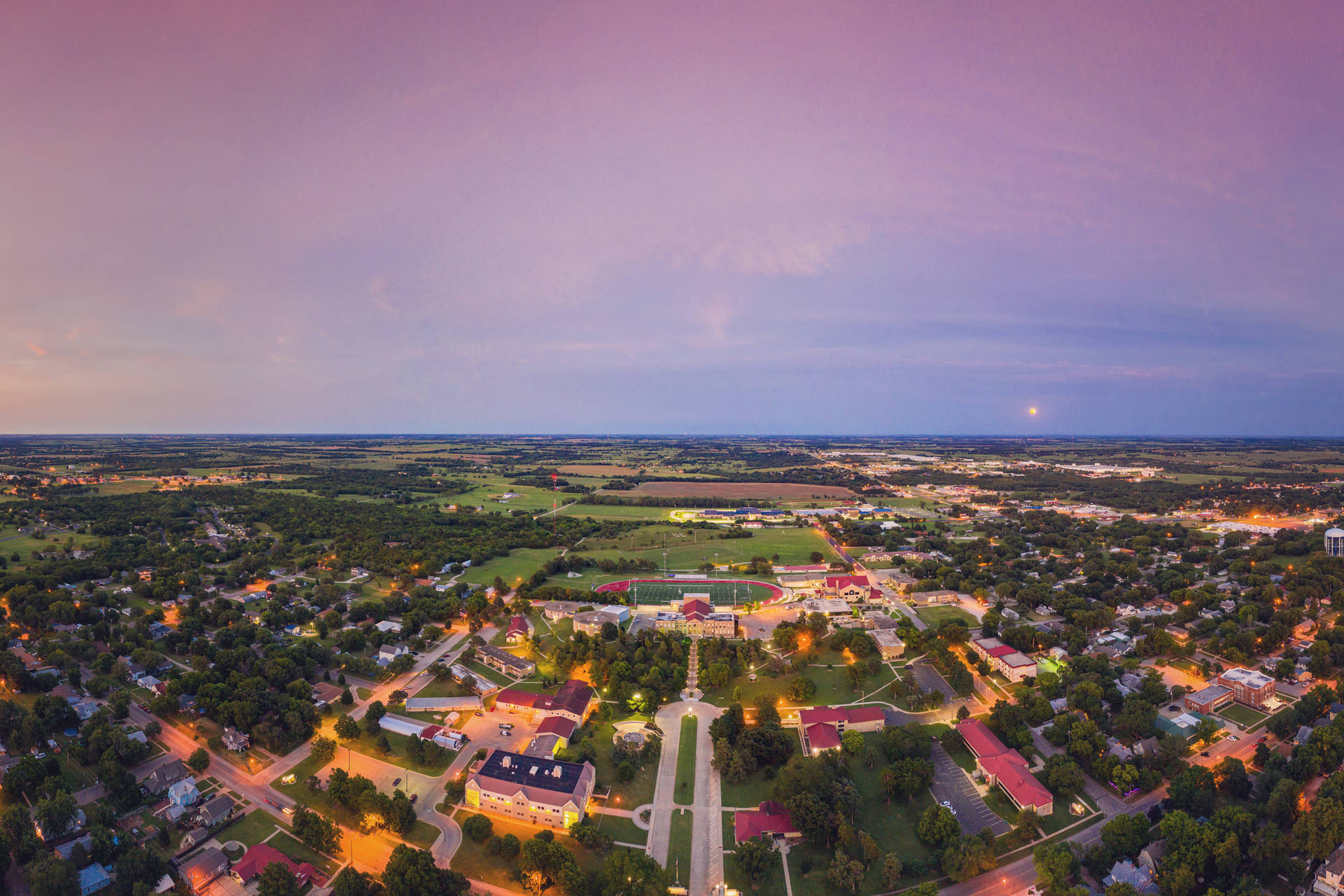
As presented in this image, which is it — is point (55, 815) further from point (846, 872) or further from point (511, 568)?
point (511, 568)

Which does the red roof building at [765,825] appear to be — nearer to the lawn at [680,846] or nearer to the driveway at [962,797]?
the lawn at [680,846]

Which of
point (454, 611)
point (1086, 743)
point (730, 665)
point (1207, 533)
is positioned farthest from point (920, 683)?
point (1207, 533)

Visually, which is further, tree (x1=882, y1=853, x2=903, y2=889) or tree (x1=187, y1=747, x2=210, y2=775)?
tree (x1=187, y1=747, x2=210, y2=775)

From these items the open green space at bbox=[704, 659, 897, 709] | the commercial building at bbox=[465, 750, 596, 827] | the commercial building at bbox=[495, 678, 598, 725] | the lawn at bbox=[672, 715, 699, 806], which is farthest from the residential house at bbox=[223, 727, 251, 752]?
the open green space at bbox=[704, 659, 897, 709]

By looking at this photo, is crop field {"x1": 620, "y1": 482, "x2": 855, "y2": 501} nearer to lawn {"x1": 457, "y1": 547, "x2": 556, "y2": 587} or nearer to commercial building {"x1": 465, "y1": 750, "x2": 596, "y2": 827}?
lawn {"x1": 457, "y1": 547, "x2": 556, "y2": 587}

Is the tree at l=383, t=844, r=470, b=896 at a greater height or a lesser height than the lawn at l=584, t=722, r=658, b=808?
greater

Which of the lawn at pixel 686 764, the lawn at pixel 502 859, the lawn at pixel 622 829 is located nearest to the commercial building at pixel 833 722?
the lawn at pixel 686 764
